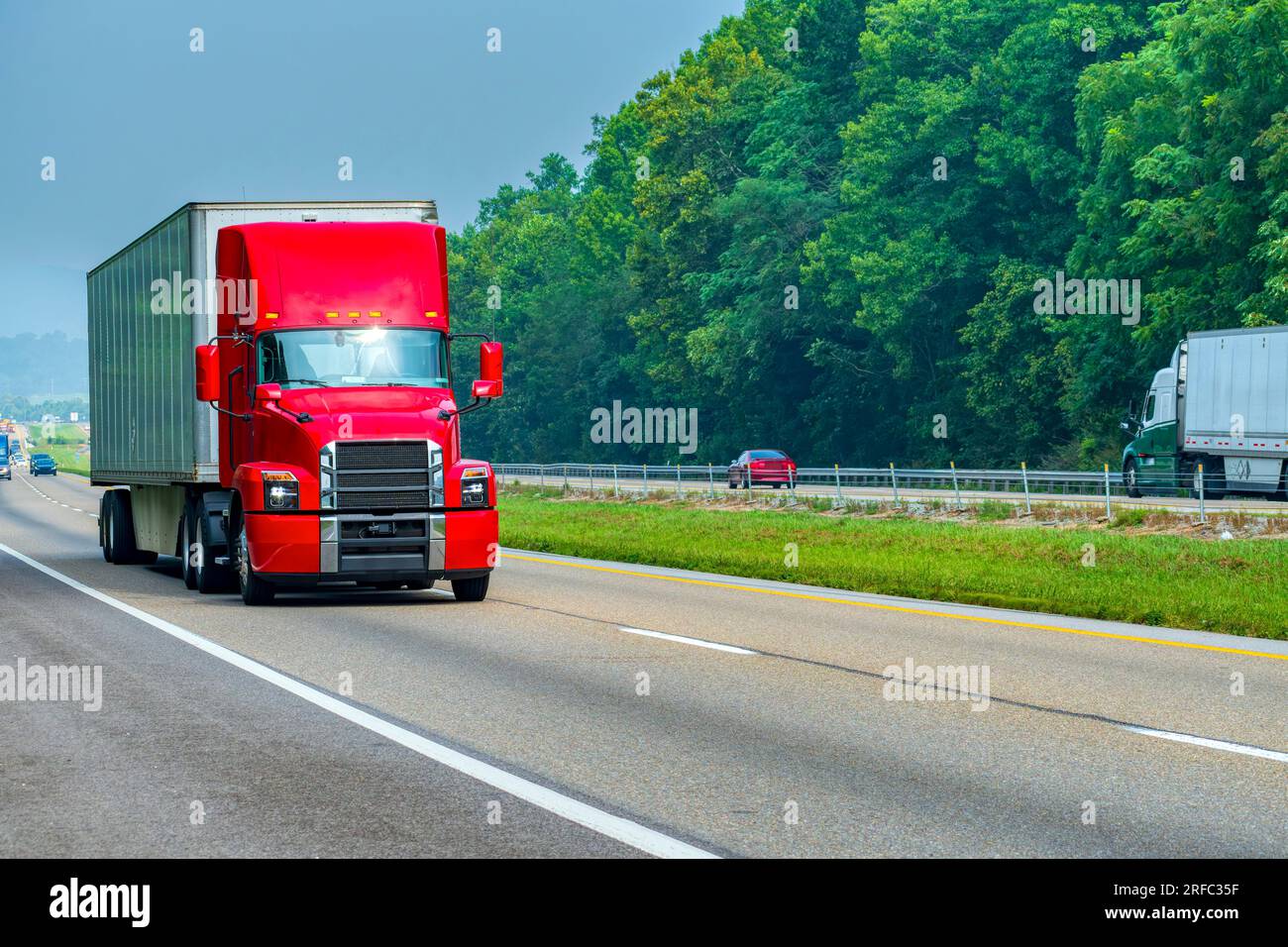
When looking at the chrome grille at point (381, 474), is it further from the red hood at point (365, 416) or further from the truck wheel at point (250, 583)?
the truck wheel at point (250, 583)

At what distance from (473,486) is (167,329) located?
19.1ft

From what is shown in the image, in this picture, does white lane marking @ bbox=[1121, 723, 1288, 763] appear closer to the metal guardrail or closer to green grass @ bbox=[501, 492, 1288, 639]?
green grass @ bbox=[501, 492, 1288, 639]

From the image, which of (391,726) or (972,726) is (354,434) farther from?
(972,726)

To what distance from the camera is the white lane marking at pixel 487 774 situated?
23.8 feet

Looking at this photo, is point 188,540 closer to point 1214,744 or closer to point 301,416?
point 301,416

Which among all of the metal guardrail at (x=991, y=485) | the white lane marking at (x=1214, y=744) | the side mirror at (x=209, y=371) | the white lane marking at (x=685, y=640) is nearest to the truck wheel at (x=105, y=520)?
the side mirror at (x=209, y=371)

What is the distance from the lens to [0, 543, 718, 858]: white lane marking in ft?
23.8

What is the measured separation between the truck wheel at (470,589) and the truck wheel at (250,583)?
2022 mm

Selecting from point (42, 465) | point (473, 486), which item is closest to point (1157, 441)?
point (473, 486)

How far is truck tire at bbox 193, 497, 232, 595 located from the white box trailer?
53cm
